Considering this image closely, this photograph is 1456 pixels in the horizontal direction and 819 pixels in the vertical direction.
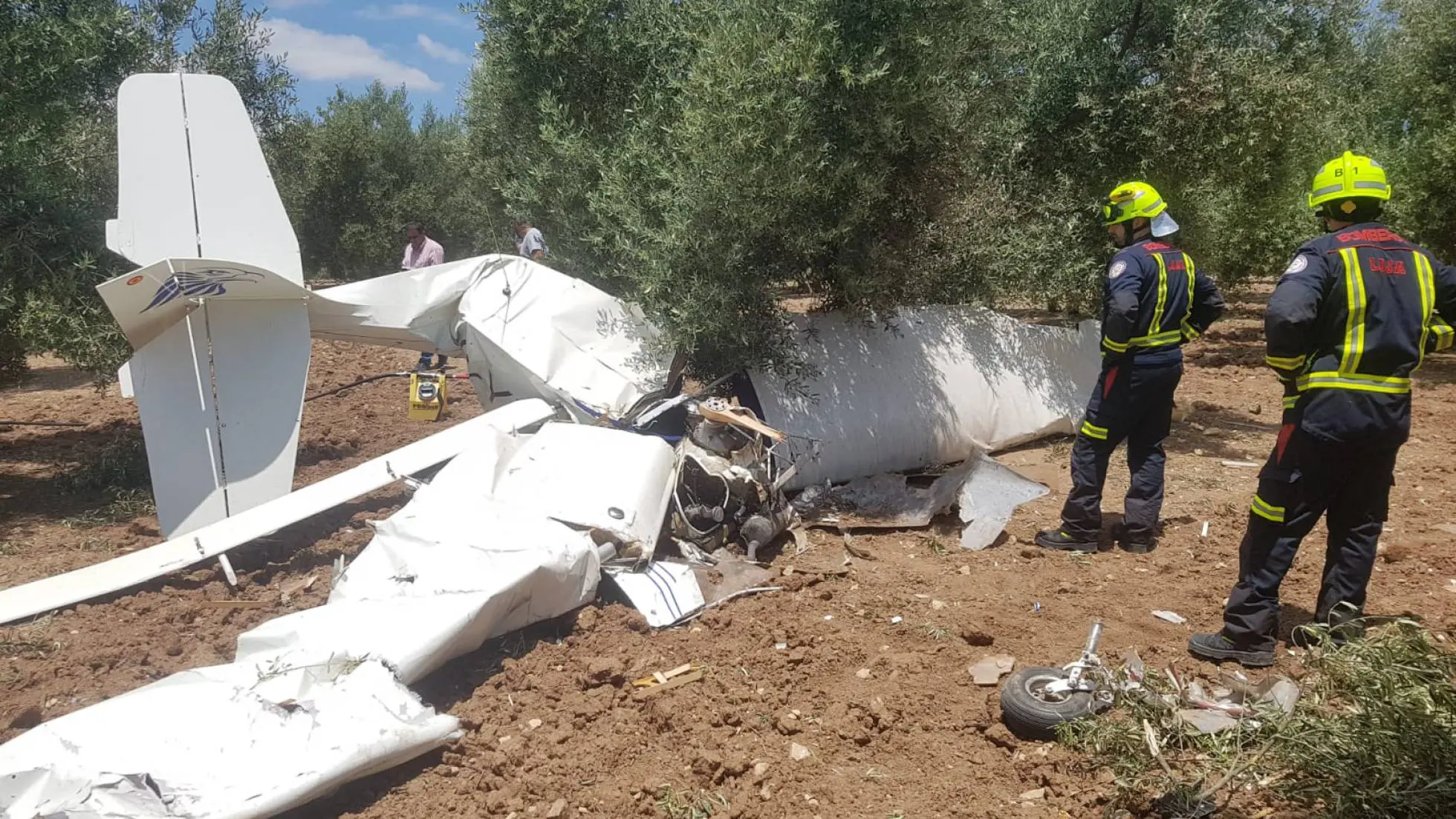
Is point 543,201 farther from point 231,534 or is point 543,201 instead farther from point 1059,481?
point 1059,481

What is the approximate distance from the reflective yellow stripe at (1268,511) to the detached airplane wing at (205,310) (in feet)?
18.0

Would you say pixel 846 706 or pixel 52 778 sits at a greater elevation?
pixel 52 778

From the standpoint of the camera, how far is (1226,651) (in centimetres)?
405

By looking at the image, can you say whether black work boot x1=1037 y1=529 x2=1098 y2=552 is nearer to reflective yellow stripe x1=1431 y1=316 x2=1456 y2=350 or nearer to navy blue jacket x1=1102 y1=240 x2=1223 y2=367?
navy blue jacket x1=1102 y1=240 x2=1223 y2=367

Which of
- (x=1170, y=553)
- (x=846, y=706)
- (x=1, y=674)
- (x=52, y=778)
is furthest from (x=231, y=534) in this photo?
(x=1170, y=553)

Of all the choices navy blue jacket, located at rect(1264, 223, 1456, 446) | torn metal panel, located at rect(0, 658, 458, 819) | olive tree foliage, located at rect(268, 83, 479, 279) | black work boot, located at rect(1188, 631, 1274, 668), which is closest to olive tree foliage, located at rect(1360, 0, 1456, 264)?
navy blue jacket, located at rect(1264, 223, 1456, 446)

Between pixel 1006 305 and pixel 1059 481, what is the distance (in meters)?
2.04

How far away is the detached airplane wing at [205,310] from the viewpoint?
18.8 feet

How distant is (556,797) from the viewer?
131 inches

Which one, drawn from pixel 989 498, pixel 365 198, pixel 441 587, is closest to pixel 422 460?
pixel 441 587

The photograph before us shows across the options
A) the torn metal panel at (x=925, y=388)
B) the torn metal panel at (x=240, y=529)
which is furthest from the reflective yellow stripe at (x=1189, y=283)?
the torn metal panel at (x=240, y=529)

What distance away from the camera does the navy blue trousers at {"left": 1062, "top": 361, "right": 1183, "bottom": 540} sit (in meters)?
5.53

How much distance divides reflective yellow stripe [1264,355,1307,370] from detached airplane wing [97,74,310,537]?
5.54m

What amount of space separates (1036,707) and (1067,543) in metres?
2.40
